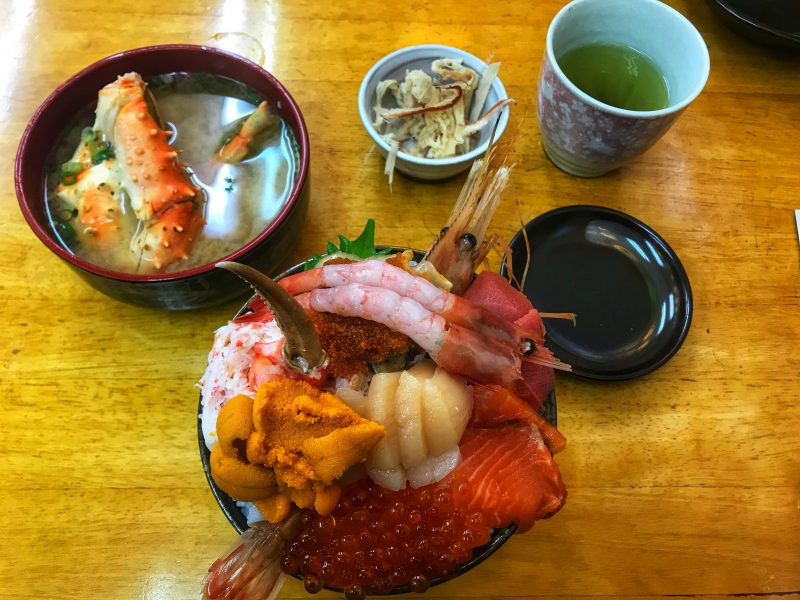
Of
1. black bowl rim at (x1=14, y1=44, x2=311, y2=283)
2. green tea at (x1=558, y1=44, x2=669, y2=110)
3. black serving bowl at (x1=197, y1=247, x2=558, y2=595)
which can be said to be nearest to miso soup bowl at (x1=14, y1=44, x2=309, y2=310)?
black bowl rim at (x1=14, y1=44, x2=311, y2=283)

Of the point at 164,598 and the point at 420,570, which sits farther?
the point at 164,598

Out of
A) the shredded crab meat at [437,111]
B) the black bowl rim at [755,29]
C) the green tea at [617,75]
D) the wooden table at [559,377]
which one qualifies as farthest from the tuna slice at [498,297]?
the black bowl rim at [755,29]

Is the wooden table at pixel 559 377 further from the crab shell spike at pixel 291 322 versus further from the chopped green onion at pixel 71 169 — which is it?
the crab shell spike at pixel 291 322

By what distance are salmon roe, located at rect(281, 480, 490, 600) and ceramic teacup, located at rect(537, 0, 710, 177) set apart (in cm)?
80

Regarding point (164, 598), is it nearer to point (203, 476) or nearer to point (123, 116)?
point (203, 476)

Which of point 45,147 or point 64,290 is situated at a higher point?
point 45,147

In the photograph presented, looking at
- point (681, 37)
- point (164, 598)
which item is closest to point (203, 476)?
point (164, 598)

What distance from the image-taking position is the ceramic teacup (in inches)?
45.1

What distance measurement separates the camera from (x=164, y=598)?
3.38ft

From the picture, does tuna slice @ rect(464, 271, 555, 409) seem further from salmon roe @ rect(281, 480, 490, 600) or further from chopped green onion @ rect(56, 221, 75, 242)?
chopped green onion @ rect(56, 221, 75, 242)

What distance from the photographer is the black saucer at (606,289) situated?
1164mm

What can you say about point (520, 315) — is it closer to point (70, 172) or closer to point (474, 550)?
point (474, 550)

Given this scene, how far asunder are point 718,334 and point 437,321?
2.43 feet

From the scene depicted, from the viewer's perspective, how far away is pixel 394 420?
0.84m
